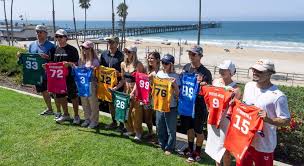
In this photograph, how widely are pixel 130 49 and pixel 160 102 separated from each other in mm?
1190

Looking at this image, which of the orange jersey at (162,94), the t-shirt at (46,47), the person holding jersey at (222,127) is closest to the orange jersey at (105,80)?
the orange jersey at (162,94)

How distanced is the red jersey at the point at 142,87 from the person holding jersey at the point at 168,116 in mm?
425

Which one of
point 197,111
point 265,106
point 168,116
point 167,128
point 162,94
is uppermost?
point 265,106

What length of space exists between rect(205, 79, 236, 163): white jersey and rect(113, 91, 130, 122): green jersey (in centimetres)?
216

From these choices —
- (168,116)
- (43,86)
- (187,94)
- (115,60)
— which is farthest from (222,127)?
(43,86)

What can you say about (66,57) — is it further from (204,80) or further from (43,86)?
(204,80)

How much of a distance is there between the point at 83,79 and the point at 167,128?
2.26 metres

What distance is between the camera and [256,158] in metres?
4.97

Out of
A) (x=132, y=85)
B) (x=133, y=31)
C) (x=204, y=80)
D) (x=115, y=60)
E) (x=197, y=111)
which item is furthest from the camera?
(x=133, y=31)

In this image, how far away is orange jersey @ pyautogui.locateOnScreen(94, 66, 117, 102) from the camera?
7793 mm

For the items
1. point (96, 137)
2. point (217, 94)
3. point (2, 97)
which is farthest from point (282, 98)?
point (2, 97)

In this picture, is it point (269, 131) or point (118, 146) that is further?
point (118, 146)

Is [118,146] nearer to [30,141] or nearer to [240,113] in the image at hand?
[30,141]

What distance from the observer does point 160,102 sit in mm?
6852
